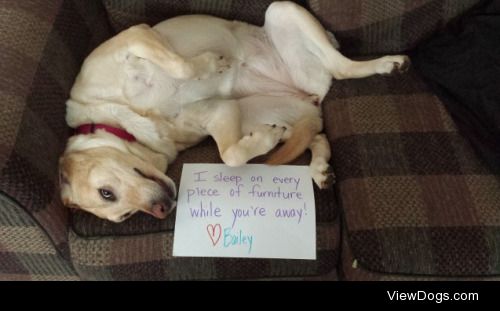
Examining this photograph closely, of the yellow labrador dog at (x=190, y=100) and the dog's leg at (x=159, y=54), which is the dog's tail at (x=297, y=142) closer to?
the yellow labrador dog at (x=190, y=100)

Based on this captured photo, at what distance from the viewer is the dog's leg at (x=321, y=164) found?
1343 millimetres

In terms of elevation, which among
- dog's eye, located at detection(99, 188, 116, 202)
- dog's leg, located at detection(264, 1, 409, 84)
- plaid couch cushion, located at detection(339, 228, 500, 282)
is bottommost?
plaid couch cushion, located at detection(339, 228, 500, 282)

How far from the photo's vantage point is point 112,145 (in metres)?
1.36

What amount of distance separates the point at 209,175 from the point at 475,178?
0.84 metres

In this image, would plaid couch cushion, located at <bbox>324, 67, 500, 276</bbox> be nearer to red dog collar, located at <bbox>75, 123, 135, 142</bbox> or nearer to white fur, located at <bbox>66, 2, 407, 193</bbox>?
white fur, located at <bbox>66, 2, 407, 193</bbox>

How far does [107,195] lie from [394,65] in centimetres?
112

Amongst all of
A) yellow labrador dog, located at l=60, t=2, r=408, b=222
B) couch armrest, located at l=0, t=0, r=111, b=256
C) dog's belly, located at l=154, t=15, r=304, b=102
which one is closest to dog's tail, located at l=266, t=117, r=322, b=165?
yellow labrador dog, located at l=60, t=2, r=408, b=222

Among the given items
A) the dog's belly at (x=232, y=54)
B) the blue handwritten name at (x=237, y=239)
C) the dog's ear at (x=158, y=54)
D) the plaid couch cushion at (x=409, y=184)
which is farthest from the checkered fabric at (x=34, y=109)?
the plaid couch cushion at (x=409, y=184)

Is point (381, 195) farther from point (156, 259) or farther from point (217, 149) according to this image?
point (156, 259)

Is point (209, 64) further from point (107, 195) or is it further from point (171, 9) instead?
point (107, 195)

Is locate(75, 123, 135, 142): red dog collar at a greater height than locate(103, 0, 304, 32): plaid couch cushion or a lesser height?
lesser

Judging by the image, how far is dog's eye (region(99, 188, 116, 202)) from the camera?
126 centimetres

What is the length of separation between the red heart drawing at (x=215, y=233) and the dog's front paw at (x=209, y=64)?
1.84ft

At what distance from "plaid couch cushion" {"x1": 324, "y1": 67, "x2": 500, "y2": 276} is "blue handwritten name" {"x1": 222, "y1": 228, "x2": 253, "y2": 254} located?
296 mm
